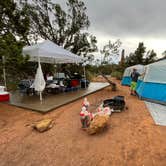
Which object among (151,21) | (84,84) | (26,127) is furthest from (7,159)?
(151,21)

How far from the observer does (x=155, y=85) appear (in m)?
6.02

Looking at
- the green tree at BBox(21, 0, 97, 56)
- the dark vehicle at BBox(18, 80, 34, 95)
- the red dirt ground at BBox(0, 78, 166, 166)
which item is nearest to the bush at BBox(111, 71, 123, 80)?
the green tree at BBox(21, 0, 97, 56)

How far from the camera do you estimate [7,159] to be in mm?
2674

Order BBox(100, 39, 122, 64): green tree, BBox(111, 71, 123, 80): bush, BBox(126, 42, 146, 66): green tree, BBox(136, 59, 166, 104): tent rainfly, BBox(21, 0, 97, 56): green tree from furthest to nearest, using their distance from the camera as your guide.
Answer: BBox(126, 42, 146, 66): green tree, BBox(111, 71, 123, 80): bush, BBox(21, 0, 97, 56): green tree, BBox(100, 39, 122, 64): green tree, BBox(136, 59, 166, 104): tent rainfly

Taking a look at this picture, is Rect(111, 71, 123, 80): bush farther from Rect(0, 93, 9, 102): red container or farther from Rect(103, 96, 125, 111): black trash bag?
Rect(0, 93, 9, 102): red container

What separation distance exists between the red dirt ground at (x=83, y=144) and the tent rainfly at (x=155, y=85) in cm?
201

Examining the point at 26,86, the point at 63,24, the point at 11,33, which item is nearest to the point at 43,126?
the point at 11,33

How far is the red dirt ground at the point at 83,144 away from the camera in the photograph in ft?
8.05

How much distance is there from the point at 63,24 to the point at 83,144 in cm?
1117

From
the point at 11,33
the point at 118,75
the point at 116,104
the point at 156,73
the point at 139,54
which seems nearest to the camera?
the point at 116,104

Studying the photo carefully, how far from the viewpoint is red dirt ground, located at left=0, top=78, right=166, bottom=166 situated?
2455 mm

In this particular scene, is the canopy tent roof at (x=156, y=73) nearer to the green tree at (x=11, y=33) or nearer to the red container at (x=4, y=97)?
the green tree at (x=11, y=33)

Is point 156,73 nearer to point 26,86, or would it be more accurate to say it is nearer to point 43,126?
point 43,126

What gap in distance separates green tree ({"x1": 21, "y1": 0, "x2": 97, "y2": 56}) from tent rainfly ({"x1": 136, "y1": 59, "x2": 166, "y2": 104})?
6.79 m
